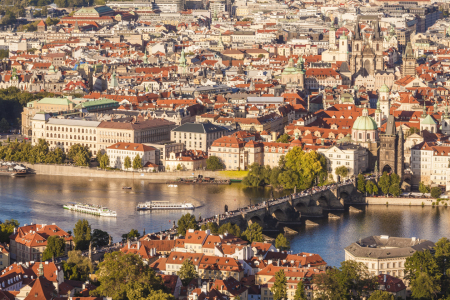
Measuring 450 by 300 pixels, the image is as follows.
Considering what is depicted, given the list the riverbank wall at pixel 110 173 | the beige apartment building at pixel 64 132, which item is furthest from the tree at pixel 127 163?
the beige apartment building at pixel 64 132

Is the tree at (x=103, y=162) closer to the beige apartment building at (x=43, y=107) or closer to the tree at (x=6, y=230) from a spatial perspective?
the beige apartment building at (x=43, y=107)

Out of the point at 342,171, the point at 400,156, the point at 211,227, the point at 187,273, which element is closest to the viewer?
the point at 187,273

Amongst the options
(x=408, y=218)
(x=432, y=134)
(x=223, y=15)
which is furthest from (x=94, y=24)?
(x=408, y=218)

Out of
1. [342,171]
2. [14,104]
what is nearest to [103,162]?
[342,171]

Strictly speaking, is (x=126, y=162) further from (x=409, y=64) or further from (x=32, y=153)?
(x=409, y=64)

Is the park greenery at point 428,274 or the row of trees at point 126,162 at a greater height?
the park greenery at point 428,274

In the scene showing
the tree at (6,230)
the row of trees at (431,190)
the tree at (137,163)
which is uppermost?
the tree at (6,230)
